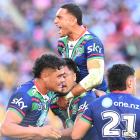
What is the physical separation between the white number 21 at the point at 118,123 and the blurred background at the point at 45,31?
7.48 metres

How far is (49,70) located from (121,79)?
803 millimetres

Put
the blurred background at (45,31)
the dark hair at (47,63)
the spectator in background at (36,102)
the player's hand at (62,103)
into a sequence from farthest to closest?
1. the blurred background at (45,31)
2. the player's hand at (62,103)
3. the dark hair at (47,63)
4. the spectator in background at (36,102)

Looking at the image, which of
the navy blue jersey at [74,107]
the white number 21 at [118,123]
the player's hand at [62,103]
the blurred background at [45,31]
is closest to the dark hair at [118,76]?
the white number 21 at [118,123]

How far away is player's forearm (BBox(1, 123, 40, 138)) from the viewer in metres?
6.70

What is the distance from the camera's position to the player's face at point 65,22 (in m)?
7.62

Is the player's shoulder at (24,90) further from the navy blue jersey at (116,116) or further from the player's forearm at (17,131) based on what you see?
the navy blue jersey at (116,116)

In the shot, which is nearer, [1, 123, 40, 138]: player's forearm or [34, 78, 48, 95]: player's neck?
[1, 123, 40, 138]: player's forearm

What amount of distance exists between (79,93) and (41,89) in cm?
59

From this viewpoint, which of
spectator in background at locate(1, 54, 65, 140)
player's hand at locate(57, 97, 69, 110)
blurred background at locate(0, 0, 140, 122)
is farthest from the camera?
blurred background at locate(0, 0, 140, 122)

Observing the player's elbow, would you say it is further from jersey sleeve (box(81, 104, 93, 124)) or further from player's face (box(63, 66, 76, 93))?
player's face (box(63, 66, 76, 93))

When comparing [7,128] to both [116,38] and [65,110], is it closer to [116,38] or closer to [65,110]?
[65,110]

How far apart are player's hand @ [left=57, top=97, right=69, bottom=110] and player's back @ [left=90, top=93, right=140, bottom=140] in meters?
1.02

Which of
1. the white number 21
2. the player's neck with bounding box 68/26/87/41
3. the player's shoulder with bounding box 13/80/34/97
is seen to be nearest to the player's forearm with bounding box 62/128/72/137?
the player's shoulder with bounding box 13/80/34/97

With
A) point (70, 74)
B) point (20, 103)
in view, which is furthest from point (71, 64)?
point (20, 103)
